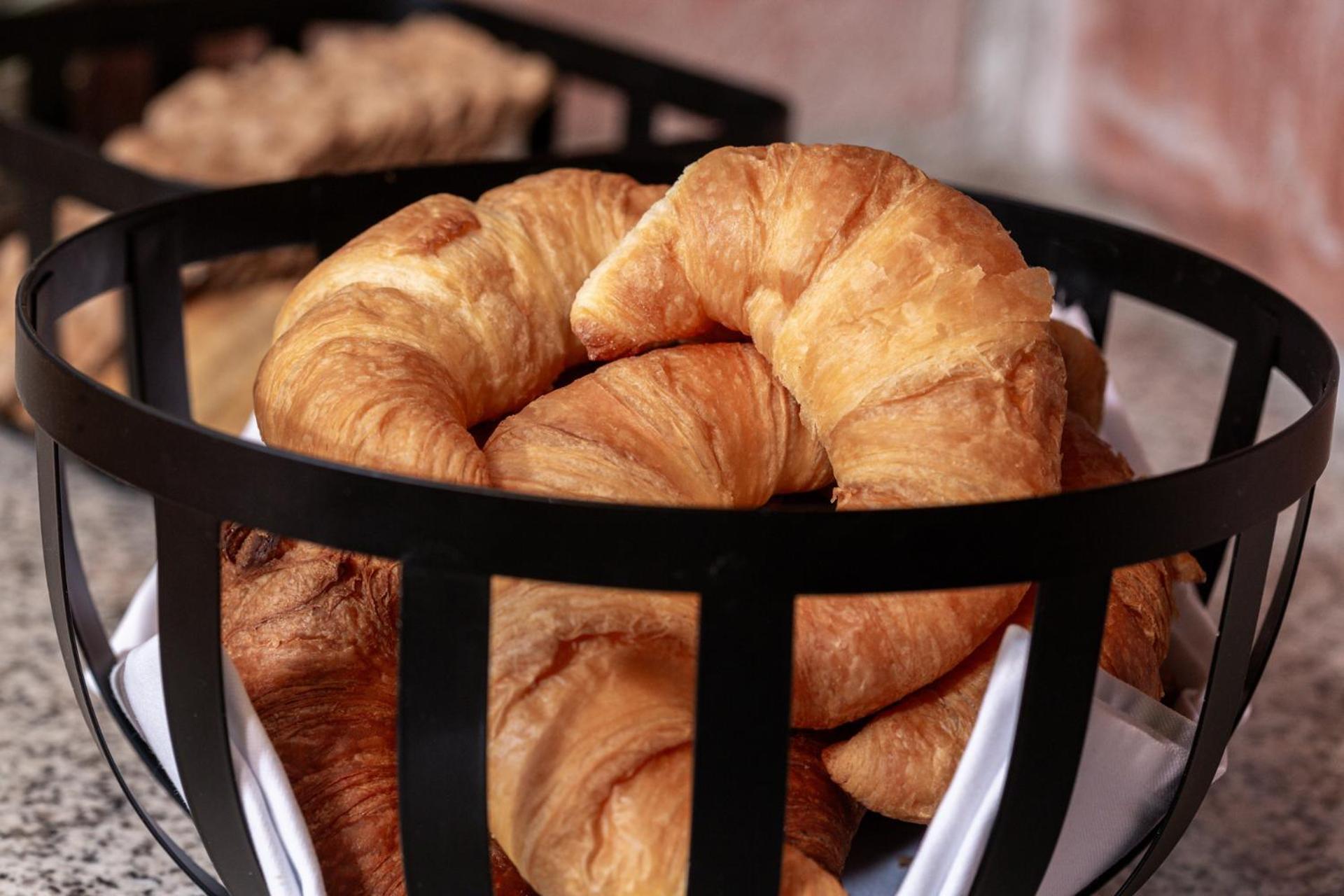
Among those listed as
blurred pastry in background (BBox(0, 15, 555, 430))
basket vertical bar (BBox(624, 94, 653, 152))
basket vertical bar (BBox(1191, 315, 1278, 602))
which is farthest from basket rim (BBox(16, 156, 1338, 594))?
basket vertical bar (BBox(624, 94, 653, 152))

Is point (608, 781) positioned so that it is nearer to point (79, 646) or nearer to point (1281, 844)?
point (79, 646)

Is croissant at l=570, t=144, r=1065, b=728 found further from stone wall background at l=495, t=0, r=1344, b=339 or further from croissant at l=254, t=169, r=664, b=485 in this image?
stone wall background at l=495, t=0, r=1344, b=339

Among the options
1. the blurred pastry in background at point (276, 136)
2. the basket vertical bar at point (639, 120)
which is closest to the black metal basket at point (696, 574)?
the blurred pastry in background at point (276, 136)

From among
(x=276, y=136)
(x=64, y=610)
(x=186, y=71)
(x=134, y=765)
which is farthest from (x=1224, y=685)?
(x=186, y=71)

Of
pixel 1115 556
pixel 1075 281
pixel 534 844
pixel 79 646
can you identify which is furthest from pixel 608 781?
pixel 1075 281

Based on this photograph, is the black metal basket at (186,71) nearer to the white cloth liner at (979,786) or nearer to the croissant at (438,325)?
the croissant at (438,325)

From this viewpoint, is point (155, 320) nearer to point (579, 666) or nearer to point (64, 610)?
point (64, 610)

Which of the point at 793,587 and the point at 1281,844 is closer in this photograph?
the point at 793,587
